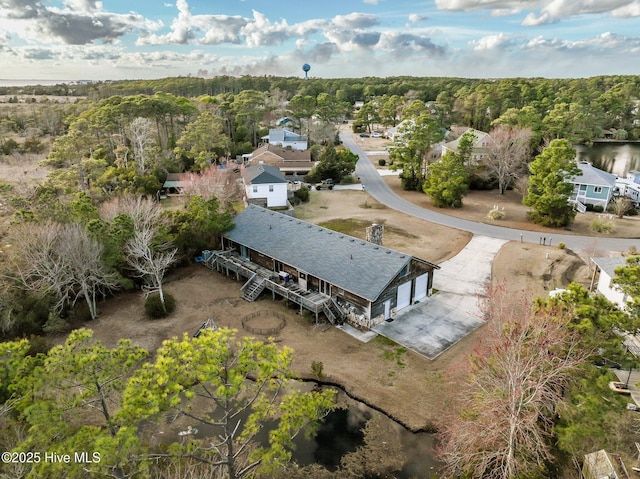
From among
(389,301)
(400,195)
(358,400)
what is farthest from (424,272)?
(400,195)

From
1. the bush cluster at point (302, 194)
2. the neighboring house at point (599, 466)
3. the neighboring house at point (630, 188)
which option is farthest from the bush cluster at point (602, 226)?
the neighboring house at point (599, 466)

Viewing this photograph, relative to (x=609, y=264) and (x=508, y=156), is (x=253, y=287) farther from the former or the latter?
(x=508, y=156)

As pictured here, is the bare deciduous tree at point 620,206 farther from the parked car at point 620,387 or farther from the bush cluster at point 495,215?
the parked car at point 620,387

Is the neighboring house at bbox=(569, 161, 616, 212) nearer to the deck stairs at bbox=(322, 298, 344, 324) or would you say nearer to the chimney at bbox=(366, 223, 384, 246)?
the chimney at bbox=(366, 223, 384, 246)

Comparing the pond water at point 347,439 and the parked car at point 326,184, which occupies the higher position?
the parked car at point 326,184

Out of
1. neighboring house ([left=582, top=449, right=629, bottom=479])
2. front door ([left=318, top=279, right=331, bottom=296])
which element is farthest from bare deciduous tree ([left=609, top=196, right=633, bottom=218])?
neighboring house ([left=582, top=449, right=629, bottom=479])
